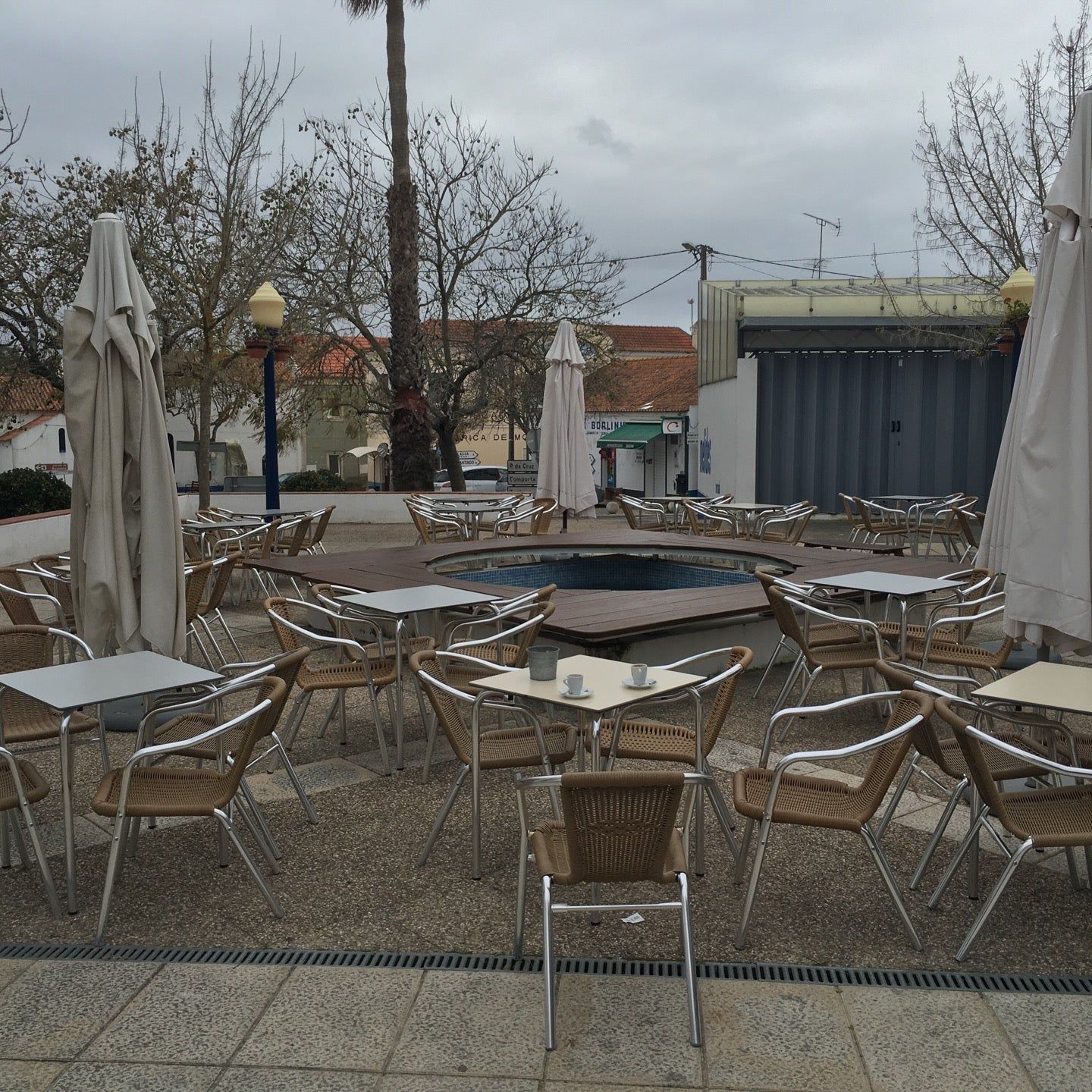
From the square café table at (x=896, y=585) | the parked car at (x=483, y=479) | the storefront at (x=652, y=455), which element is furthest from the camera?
the parked car at (x=483, y=479)

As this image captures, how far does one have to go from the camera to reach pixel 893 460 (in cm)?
2012

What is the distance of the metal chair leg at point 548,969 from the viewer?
2.70 m

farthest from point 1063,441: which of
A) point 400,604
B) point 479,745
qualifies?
point 400,604

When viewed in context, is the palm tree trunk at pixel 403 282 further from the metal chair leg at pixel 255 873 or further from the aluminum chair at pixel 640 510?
the metal chair leg at pixel 255 873

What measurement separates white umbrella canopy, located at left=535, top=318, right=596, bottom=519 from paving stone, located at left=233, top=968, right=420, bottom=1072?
10.4 meters

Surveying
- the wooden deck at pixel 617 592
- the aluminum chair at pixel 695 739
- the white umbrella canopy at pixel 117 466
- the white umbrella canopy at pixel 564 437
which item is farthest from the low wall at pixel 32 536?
the aluminum chair at pixel 695 739

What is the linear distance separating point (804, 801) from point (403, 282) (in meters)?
15.5

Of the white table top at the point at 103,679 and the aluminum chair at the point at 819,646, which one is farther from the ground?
the white table top at the point at 103,679

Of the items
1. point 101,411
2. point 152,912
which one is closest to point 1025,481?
point 152,912

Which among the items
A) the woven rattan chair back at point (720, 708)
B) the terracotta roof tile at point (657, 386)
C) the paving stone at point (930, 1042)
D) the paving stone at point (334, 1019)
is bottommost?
the paving stone at point (334, 1019)

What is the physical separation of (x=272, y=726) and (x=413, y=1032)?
1.34 m

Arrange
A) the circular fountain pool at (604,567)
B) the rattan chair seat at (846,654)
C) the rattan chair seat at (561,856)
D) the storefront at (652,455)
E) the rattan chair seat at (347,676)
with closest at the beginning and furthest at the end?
the rattan chair seat at (561,856) < the rattan chair seat at (347,676) < the rattan chair seat at (846,654) < the circular fountain pool at (604,567) < the storefront at (652,455)

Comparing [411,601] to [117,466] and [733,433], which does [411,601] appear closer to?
[117,466]

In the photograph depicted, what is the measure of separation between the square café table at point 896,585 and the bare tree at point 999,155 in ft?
35.2
